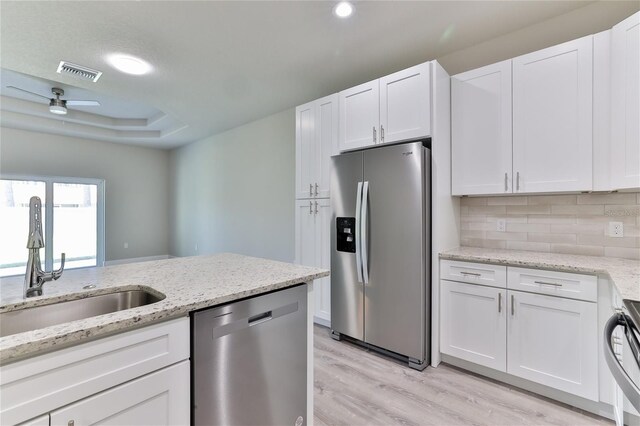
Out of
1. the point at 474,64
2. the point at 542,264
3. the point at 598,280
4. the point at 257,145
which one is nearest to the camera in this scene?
the point at 598,280

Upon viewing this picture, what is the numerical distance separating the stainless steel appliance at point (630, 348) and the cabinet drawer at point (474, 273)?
983 mm

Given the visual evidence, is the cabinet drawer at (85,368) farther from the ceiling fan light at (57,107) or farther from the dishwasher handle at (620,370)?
the ceiling fan light at (57,107)

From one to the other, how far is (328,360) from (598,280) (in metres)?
1.98

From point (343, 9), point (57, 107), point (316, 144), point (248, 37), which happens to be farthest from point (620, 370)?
point (57, 107)

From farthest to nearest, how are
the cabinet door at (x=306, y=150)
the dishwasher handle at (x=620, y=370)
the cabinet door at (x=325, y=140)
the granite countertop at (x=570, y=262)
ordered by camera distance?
the cabinet door at (x=306, y=150) → the cabinet door at (x=325, y=140) → the granite countertop at (x=570, y=262) → the dishwasher handle at (x=620, y=370)

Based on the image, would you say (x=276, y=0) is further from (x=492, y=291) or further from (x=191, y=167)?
(x=191, y=167)

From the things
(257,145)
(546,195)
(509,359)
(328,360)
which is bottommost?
(328,360)

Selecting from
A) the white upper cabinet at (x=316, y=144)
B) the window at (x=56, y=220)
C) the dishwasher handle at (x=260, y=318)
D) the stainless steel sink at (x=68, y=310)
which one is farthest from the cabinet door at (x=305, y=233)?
the window at (x=56, y=220)

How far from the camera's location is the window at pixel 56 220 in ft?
16.5

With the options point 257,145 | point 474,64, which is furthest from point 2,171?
point 474,64

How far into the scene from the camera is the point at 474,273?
2180mm

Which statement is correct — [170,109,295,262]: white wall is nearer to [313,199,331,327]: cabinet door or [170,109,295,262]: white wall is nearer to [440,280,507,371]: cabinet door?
[313,199,331,327]: cabinet door

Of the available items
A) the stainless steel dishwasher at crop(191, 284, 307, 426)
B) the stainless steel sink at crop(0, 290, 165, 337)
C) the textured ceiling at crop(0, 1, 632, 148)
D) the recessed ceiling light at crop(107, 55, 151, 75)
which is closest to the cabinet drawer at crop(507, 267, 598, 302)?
the stainless steel dishwasher at crop(191, 284, 307, 426)

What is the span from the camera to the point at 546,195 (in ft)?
7.55
